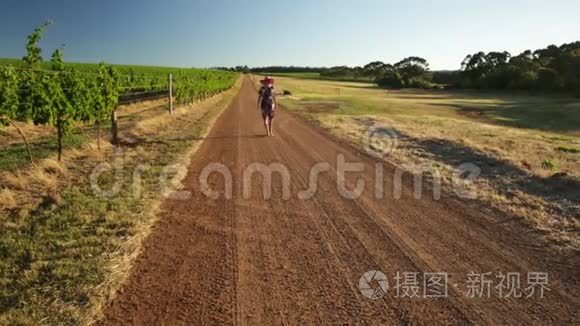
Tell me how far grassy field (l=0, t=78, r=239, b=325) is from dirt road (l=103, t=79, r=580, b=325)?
304 mm

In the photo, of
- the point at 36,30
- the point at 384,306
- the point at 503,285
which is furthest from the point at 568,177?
the point at 36,30

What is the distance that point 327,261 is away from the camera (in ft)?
17.7

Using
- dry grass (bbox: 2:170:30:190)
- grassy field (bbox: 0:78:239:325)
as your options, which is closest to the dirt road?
grassy field (bbox: 0:78:239:325)

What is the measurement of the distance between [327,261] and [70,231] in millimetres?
3595

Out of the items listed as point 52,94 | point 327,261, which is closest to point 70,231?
point 327,261

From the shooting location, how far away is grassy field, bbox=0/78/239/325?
4.28 m

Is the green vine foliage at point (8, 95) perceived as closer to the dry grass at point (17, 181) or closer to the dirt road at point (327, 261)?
the dry grass at point (17, 181)

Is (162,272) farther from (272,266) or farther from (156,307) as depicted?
(272,266)

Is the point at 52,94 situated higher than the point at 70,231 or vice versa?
the point at 52,94

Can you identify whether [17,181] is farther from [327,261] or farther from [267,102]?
[267,102]

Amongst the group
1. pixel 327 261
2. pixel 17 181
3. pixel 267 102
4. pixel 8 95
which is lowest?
pixel 327 261

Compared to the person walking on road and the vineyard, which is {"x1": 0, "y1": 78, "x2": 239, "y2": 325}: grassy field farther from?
the person walking on road

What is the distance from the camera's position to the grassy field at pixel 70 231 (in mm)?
4281

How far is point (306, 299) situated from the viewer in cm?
446
